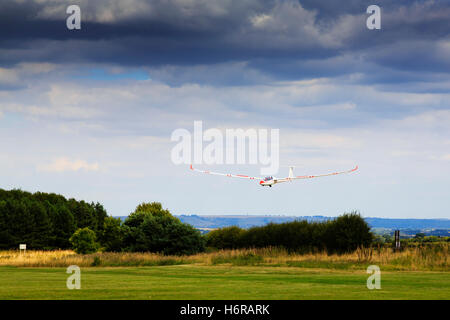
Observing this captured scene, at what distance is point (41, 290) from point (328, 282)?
13834 mm

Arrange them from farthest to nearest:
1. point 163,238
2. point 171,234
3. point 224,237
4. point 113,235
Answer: point 224,237 < point 113,235 < point 171,234 < point 163,238

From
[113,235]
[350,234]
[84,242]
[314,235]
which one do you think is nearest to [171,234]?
[84,242]

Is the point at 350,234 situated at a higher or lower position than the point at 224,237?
higher

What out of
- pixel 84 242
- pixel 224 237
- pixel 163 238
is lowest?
pixel 84 242

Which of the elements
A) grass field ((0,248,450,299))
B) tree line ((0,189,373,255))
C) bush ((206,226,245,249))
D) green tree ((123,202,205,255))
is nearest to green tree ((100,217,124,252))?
tree line ((0,189,373,255))

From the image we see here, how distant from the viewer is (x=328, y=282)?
33.4 meters

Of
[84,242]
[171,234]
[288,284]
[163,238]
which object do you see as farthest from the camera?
[84,242]

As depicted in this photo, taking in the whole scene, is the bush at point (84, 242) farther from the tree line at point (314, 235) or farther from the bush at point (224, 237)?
the tree line at point (314, 235)

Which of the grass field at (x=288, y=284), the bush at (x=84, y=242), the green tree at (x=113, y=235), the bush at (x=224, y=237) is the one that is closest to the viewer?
the grass field at (x=288, y=284)

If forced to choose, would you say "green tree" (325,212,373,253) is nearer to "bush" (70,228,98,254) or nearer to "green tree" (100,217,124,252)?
"green tree" (100,217,124,252)

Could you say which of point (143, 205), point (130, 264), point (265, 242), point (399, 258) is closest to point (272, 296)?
point (399, 258)

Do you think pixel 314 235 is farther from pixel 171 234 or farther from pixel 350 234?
pixel 171 234

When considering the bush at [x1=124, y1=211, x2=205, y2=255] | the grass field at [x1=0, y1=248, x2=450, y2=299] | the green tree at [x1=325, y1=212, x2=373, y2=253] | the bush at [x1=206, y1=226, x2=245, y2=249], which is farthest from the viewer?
the bush at [x1=206, y1=226, x2=245, y2=249]

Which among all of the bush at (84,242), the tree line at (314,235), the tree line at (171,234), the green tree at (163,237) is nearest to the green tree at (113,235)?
the tree line at (171,234)
